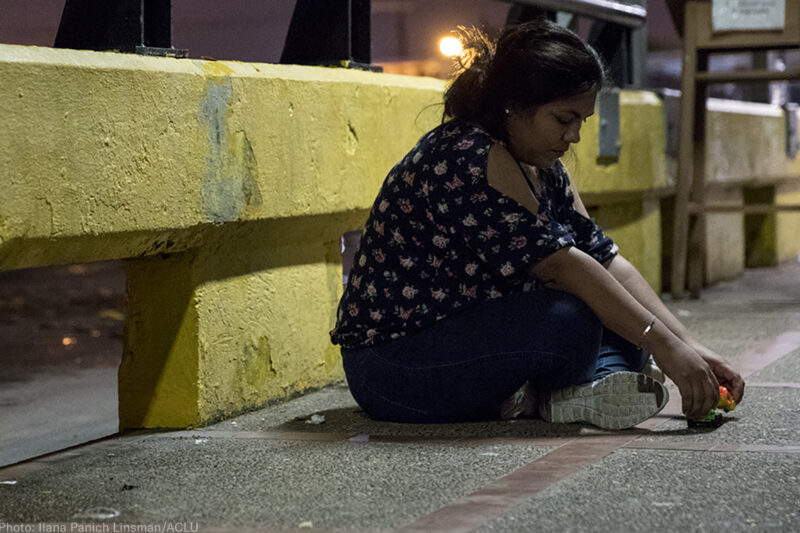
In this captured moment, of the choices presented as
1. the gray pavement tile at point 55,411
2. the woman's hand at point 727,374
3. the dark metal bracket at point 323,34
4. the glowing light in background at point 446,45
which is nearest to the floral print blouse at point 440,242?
the woman's hand at point 727,374

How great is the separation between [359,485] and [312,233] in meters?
1.38

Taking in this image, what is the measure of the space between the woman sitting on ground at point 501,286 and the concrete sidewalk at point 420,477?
11 cm

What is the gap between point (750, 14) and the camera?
19.1ft

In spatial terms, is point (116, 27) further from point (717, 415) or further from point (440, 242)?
point (717, 415)

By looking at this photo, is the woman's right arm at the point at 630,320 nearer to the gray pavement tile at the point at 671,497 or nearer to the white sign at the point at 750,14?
the gray pavement tile at the point at 671,497

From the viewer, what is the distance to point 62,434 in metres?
4.20

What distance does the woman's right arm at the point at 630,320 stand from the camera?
116 inches

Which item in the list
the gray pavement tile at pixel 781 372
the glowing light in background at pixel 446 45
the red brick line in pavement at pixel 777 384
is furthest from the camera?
the glowing light in background at pixel 446 45

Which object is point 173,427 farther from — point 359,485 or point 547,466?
point 547,466

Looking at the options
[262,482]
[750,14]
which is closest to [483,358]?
[262,482]

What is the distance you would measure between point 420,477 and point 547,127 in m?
1.04

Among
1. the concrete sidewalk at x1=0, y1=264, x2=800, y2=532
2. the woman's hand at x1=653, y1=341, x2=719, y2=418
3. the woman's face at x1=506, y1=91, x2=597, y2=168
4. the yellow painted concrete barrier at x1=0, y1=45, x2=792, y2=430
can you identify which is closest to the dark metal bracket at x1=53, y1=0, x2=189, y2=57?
the yellow painted concrete barrier at x1=0, y1=45, x2=792, y2=430

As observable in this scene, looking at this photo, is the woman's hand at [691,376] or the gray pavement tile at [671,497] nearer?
the gray pavement tile at [671,497]

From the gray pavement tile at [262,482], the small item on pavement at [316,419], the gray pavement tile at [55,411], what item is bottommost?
the gray pavement tile at [55,411]
